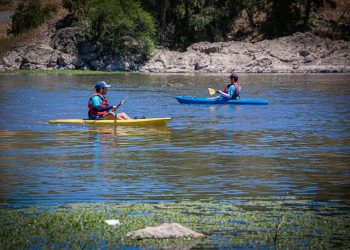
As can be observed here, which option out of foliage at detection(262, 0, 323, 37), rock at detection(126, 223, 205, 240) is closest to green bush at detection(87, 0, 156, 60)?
foliage at detection(262, 0, 323, 37)

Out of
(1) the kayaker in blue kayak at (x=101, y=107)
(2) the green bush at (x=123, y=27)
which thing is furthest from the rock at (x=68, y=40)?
(1) the kayaker in blue kayak at (x=101, y=107)

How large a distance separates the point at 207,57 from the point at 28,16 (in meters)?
14.9

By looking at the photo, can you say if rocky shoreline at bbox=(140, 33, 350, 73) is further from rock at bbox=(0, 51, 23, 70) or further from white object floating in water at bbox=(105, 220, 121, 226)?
A: white object floating in water at bbox=(105, 220, 121, 226)

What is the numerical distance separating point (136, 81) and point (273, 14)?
59.2 feet

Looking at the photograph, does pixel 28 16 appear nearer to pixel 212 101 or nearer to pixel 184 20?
pixel 184 20

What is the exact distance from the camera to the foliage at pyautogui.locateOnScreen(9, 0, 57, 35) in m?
60.2

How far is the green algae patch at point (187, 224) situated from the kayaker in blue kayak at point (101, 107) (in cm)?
1018

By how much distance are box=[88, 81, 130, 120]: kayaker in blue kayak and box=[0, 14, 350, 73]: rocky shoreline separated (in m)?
31.8

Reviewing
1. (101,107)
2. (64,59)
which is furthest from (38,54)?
(101,107)

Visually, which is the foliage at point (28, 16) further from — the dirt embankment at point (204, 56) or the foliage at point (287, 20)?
the foliage at point (287, 20)

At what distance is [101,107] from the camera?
21.2 meters

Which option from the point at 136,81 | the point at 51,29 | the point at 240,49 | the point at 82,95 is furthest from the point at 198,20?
the point at 82,95

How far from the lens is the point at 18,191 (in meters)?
12.1

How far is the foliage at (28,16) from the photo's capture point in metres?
60.2
